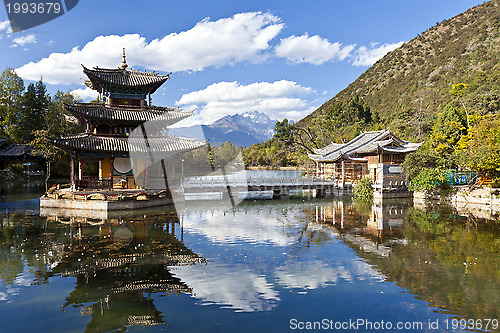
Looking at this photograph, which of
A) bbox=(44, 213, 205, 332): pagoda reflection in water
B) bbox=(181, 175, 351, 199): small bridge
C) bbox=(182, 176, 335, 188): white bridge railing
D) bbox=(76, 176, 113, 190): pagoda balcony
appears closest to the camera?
bbox=(44, 213, 205, 332): pagoda reflection in water

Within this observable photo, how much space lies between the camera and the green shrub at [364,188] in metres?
33.5

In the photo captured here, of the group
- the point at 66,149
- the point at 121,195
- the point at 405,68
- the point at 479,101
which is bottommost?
the point at 121,195

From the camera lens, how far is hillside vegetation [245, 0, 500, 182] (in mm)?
42156

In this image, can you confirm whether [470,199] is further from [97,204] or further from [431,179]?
[97,204]

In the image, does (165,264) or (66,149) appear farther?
(66,149)

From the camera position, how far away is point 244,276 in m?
11.4

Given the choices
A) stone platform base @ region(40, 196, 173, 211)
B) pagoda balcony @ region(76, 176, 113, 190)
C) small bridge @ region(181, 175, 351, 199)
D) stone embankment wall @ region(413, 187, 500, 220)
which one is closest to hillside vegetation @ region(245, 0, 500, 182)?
stone embankment wall @ region(413, 187, 500, 220)

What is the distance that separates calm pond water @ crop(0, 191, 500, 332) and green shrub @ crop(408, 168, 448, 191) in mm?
8635

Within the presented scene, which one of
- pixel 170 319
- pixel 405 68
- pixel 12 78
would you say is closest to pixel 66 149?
pixel 170 319

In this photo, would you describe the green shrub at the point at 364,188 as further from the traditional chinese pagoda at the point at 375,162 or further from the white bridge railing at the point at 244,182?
the white bridge railing at the point at 244,182

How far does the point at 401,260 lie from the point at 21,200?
31.1 m

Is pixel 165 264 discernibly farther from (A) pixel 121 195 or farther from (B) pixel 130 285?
(A) pixel 121 195

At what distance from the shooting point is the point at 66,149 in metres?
26.3

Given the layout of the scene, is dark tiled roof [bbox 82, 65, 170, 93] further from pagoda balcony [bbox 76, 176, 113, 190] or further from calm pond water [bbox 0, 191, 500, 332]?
calm pond water [bbox 0, 191, 500, 332]
